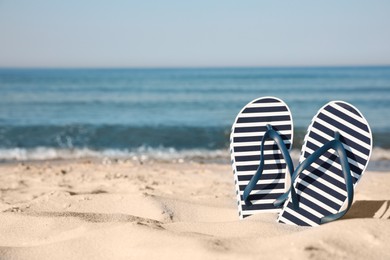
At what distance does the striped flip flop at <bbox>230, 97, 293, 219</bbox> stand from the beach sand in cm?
13

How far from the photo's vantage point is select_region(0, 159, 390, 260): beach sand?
2.07 meters

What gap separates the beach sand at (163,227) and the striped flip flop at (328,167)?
18 centimetres

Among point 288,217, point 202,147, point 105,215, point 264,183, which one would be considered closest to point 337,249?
point 288,217

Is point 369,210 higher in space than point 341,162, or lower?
lower

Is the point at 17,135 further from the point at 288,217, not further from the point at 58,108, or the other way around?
the point at 288,217

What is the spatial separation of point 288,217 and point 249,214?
0.76ft

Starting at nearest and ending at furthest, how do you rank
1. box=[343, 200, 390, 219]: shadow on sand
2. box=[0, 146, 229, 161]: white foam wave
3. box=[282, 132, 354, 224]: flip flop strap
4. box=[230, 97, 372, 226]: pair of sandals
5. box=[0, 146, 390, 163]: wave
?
box=[282, 132, 354, 224]: flip flop strap
box=[230, 97, 372, 226]: pair of sandals
box=[343, 200, 390, 219]: shadow on sand
box=[0, 146, 390, 163]: wave
box=[0, 146, 229, 161]: white foam wave

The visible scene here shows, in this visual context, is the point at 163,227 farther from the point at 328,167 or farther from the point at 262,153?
the point at 328,167

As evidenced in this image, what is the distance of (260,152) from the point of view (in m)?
3.04

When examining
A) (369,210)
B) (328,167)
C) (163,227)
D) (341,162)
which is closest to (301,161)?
(328,167)

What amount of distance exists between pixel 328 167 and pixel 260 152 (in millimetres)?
394

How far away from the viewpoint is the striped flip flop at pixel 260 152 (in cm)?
303

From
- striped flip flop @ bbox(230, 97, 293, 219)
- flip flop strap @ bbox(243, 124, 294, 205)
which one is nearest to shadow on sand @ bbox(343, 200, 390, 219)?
striped flip flop @ bbox(230, 97, 293, 219)

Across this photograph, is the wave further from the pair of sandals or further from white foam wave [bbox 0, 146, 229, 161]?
the pair of sandals
